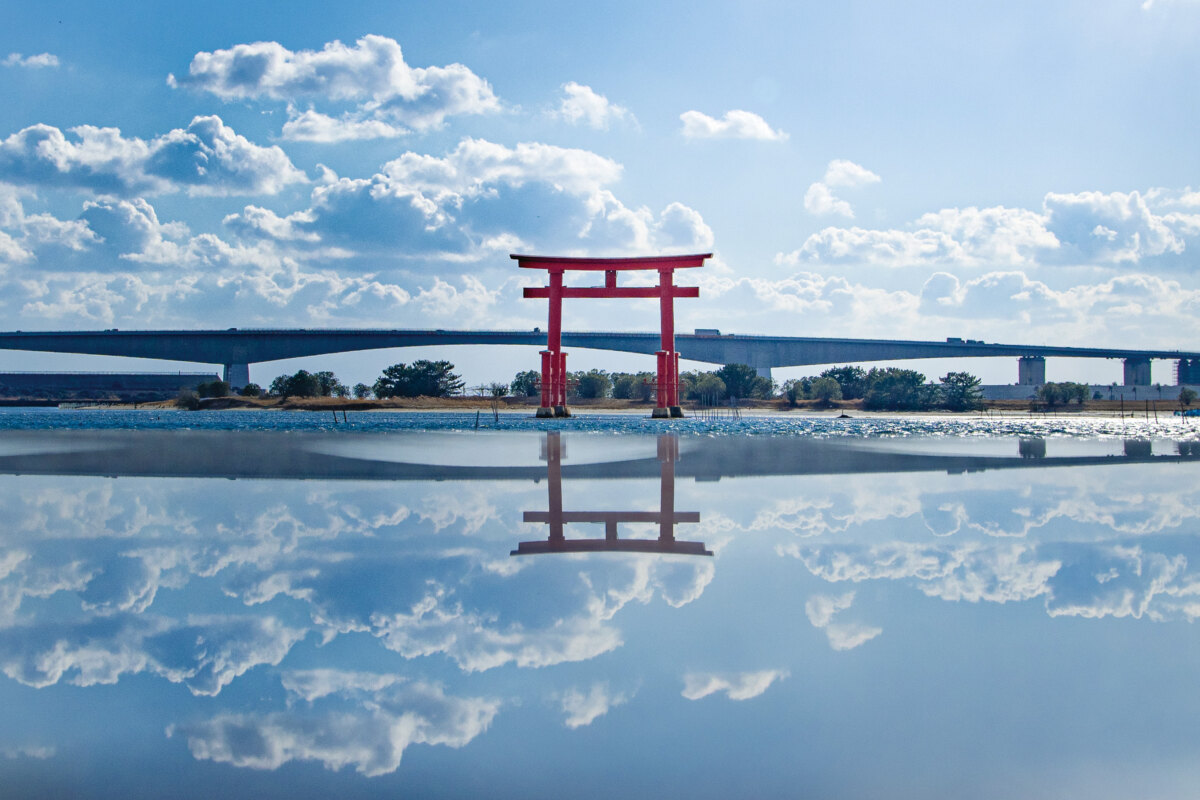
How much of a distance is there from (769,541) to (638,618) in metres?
3.47

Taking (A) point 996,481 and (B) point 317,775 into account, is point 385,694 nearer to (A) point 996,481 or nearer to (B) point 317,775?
(B) point 317,775

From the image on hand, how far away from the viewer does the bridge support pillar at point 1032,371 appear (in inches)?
3895

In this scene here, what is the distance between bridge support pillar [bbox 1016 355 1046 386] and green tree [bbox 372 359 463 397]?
6236cm

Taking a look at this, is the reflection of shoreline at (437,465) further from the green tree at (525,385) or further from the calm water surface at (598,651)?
the green tree at (525,385)

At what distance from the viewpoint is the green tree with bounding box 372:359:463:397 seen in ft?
325

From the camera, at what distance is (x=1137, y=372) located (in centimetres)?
10506

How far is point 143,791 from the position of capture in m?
3.70

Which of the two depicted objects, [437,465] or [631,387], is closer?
[437,465]

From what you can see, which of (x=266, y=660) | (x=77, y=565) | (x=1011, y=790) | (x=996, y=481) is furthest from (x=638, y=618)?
(x=996, y=481)

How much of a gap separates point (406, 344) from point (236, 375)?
58.1 feet

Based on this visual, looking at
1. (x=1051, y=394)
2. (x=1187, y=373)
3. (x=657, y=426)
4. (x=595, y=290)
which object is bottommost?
(x=657, y=426)

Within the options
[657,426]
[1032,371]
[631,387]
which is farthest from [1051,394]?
[657,426]

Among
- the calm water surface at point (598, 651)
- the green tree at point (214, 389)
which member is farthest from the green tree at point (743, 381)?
the calm water surface at point (598, 651)

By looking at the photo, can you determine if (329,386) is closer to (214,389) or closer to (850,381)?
(214,389)
